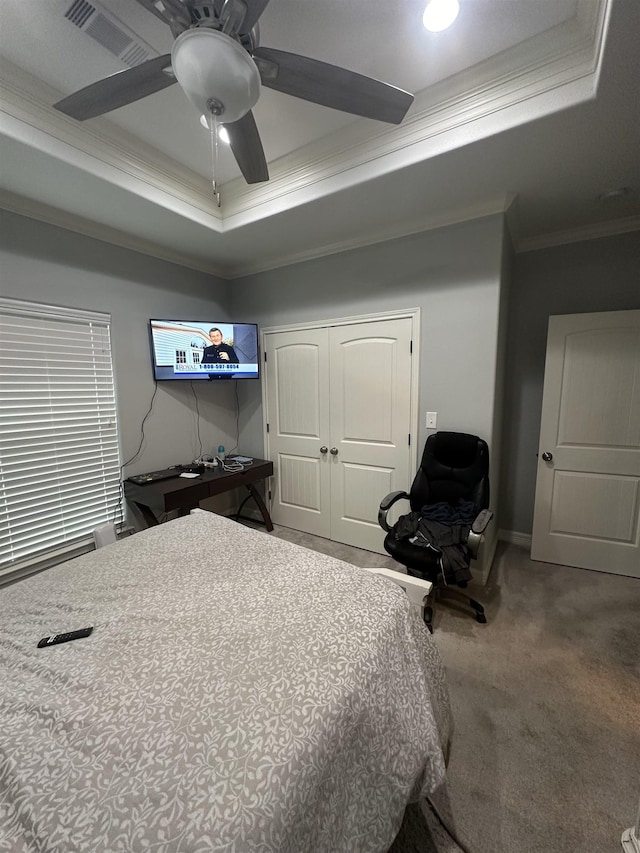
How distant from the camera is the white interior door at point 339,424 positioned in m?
2.64

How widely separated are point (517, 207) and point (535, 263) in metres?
0.66

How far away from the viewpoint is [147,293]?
9.08ft

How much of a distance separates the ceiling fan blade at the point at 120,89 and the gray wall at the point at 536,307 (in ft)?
8.96

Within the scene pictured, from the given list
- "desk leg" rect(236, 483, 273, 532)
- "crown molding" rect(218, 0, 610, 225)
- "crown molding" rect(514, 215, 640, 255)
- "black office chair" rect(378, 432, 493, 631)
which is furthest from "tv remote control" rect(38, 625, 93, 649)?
"crown molding" rect(514, 215, 640, 255)

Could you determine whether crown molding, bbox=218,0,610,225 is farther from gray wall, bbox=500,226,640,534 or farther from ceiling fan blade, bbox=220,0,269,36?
gray wall, bbox=500,226,640,534

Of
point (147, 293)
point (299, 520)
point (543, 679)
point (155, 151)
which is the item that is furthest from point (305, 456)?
point (155, 151)

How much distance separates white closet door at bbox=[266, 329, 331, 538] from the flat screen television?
9.5 inches

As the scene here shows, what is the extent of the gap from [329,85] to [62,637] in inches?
80.9

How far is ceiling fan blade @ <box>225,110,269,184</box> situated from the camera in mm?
1317

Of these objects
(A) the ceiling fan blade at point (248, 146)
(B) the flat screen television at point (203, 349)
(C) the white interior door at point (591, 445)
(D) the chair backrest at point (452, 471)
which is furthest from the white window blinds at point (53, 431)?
(C) the white interior door at point (591, 445)

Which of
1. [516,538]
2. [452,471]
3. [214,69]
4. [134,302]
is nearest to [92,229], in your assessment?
[134,302]

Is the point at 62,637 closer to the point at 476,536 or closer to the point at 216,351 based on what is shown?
the point at 476,536

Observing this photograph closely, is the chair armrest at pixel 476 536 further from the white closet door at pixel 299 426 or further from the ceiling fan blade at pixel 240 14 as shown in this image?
the ceiling fan blade at pixel 240 14

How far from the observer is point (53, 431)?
229 centimetres
